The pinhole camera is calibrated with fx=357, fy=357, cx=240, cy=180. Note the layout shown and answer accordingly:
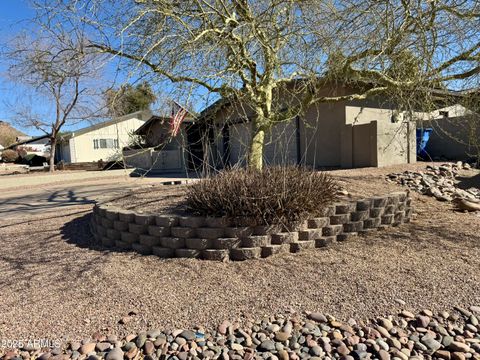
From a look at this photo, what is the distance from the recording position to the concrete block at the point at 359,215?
4801 millimetres

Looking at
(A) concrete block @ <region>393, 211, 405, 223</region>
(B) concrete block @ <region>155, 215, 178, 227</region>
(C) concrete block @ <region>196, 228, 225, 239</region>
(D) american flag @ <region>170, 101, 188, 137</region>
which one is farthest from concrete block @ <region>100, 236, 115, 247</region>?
(A) concrete block @ <region>393, 211, 405, 223</region>

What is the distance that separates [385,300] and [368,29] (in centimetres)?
421


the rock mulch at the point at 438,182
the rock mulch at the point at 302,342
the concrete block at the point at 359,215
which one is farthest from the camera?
the rock mulch at the point at 438,182

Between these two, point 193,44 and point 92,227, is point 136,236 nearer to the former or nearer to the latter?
point 92,227

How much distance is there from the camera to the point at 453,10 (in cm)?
484

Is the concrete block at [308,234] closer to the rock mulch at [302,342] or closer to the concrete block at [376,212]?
the concrete block at [376,212]

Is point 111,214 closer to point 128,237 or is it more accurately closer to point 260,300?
point 128,237

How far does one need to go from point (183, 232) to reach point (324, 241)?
178cm

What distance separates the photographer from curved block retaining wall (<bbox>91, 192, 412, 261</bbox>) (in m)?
4.20

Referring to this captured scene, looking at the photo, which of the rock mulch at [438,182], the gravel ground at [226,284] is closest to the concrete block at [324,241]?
the gravel ground at [226,284]

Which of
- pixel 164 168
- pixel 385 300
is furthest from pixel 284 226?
pixel 164 168

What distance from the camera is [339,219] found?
184 inches

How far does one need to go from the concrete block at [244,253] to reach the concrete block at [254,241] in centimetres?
6

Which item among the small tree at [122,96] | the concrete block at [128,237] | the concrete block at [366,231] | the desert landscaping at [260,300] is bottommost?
the desert landscaping at [260,300]
